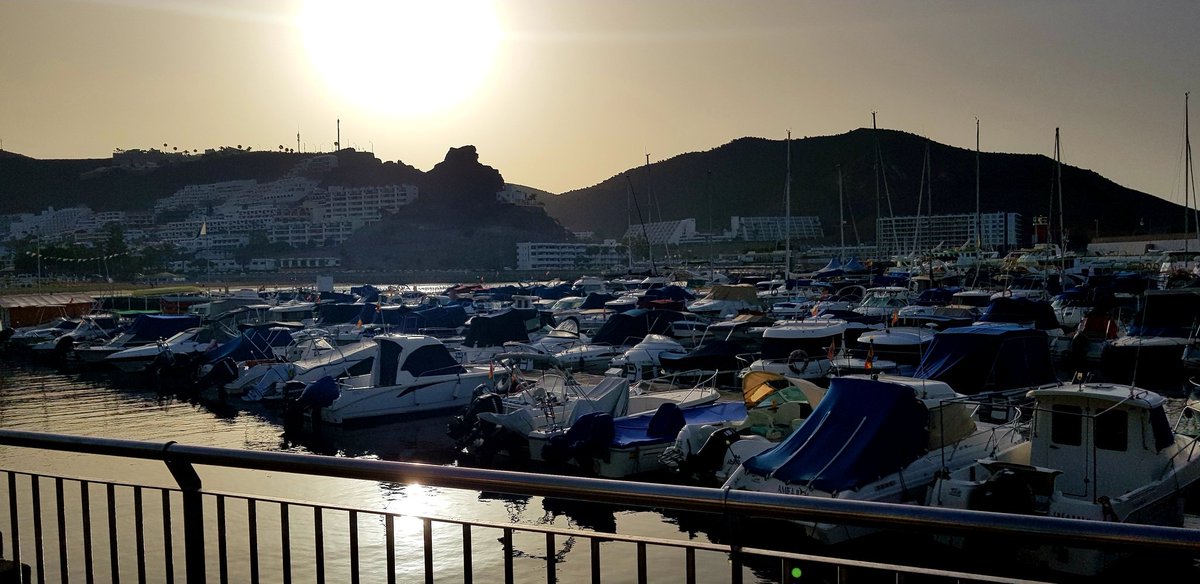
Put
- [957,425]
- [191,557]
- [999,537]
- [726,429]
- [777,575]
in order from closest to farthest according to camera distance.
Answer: [999,537]
[191,557]
[777,575]
[957,425]
[726,429]

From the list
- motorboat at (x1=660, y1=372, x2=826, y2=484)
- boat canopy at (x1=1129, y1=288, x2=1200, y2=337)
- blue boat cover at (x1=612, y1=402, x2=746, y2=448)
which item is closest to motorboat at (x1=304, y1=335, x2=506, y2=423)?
blue boat cover at (x1=612, y1=402, x2=746, y2=448)

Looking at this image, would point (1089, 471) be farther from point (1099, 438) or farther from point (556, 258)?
point (556, 258)

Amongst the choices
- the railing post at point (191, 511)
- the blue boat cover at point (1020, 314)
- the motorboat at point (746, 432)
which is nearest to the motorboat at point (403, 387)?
the motorboat at point (746, 432)

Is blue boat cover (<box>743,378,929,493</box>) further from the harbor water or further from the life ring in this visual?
the life ring

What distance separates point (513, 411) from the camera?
863 inches

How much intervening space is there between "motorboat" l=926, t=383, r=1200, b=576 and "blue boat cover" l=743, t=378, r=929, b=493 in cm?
83

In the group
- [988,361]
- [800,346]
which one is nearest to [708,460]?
[988,361]

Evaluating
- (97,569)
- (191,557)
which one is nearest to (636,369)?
(97,569)

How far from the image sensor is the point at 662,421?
63.7ft

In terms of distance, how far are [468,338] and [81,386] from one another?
15.5 m

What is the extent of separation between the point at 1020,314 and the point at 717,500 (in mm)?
37266

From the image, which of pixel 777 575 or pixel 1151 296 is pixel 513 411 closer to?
pixel 777 575

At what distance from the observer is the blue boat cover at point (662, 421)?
19.0 m

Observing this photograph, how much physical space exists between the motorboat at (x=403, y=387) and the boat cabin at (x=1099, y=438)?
16.5m
